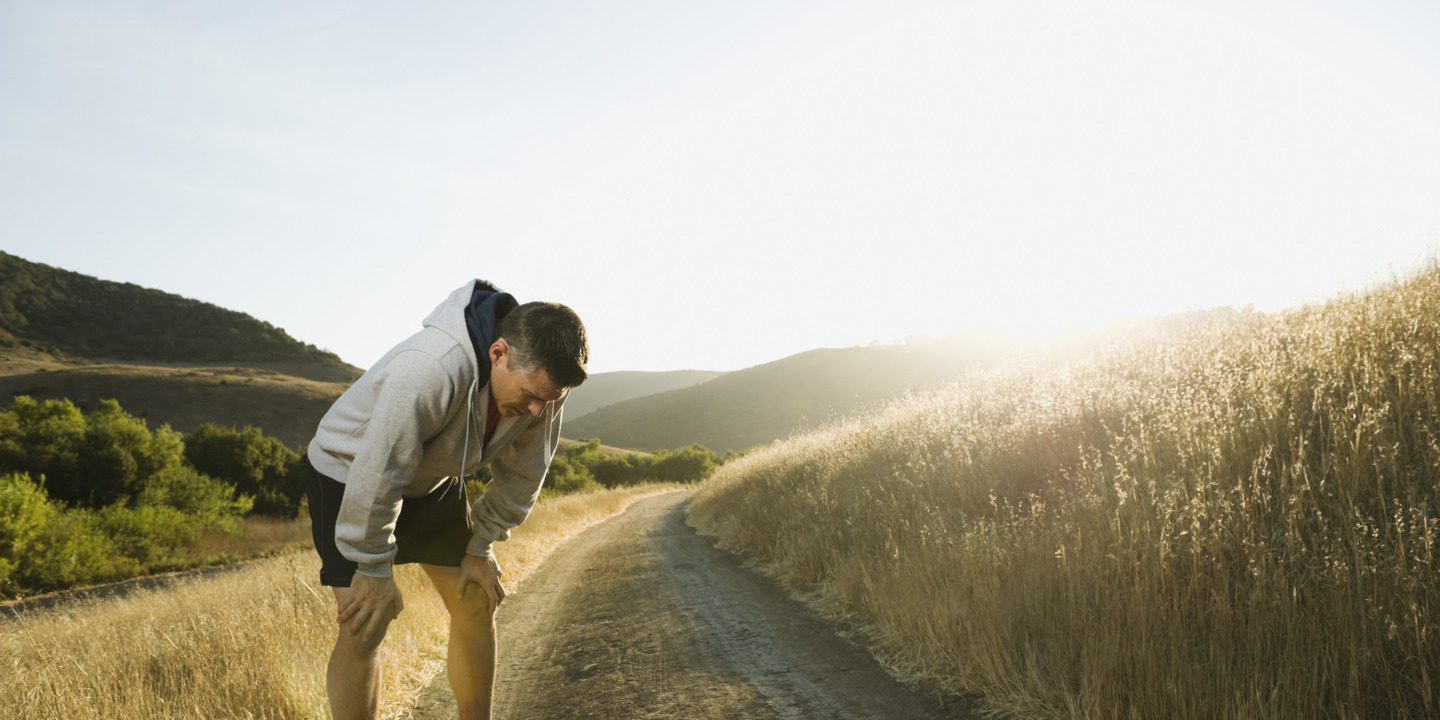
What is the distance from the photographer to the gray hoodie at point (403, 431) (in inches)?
84.0

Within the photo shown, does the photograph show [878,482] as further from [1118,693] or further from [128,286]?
[128,286]

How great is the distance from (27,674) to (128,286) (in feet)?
347

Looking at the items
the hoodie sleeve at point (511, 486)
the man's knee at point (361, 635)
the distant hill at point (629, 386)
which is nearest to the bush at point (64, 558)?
Result: the hoodie sleeve at point (511, 486)

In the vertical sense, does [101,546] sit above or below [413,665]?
below

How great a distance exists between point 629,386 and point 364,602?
187 meters

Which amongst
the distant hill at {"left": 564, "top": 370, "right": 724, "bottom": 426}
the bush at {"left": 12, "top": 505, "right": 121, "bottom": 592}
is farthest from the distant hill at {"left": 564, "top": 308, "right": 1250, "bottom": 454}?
the distant hill at {"left": 564, "top": 370, "right": 724, "bottom": 426}

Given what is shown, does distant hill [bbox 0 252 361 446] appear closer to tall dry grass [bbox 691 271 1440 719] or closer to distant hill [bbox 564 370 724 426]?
tall dry grass [bbox 691 271 1440 719]

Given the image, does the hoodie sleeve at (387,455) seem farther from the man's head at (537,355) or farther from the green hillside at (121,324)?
the green hillside at (121,324)

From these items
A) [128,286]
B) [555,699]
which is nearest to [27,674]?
[555,699]

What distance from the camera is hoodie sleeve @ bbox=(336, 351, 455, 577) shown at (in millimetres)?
2119

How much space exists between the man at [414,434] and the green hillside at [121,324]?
91379mm

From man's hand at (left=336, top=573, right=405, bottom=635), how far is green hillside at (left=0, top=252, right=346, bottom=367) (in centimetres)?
9160

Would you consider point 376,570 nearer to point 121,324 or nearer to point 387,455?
point 387,455

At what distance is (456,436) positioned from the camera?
7.97 feet
